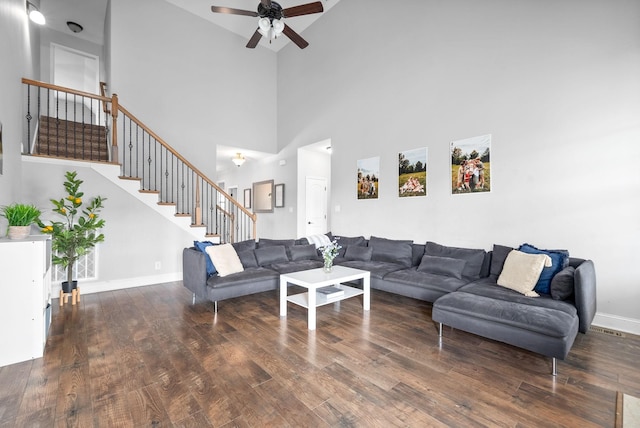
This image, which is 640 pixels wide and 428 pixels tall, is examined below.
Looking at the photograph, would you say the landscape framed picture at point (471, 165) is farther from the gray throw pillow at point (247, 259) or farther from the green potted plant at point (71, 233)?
the green potted plant at point (71, 233)

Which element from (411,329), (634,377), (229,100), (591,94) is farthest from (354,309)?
(229,100)

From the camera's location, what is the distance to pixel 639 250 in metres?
2.91

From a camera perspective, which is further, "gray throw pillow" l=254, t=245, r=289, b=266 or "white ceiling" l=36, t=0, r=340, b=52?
"white ceiling" l=36, t=0, r=340, b=52

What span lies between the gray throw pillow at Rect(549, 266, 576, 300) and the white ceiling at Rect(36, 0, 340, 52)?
6247 millimetres

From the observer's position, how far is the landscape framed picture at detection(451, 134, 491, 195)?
397cm

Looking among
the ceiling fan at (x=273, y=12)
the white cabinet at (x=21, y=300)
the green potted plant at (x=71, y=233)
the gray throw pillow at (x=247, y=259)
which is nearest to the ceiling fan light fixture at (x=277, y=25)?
the ceiling fan at (x=273, y=12)

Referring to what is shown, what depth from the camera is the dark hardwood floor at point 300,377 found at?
1.73m

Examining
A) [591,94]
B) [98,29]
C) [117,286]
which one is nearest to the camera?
[591,94]

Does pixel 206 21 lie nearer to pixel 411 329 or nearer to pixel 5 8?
pixel 5 8

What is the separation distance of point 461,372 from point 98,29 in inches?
392

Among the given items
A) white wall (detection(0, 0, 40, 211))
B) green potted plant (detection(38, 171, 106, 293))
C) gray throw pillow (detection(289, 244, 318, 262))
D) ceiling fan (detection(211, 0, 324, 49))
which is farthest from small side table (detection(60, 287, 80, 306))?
ceiling fan (detection(211, 0, 324, 49))

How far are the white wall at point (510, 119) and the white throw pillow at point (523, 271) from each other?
624 mm

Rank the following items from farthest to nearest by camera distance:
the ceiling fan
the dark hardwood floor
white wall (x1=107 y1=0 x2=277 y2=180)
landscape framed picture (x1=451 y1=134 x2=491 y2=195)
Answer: white wall (x1=107 y1=0 x2=277 y2=180) → landscape framed picture (x1=451 y1=134 x2=491 y2=195) → the ceiling fan → the dark hardwood floor

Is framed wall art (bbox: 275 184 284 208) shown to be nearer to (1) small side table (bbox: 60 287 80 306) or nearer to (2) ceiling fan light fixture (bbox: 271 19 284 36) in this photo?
(2) ceiling fan light fixture (bbox: 271 19 284 36)
